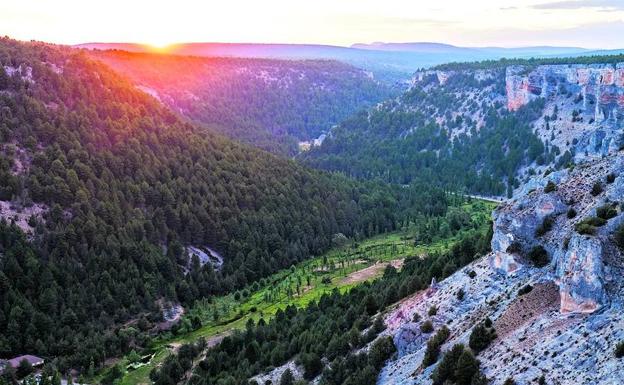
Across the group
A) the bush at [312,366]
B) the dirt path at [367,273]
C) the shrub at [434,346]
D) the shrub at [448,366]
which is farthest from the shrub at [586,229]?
the dirt path at [367,273]

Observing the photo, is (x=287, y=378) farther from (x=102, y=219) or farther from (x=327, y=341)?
(x=102, y=219)

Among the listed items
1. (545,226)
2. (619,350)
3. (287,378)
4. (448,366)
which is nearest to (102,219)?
(287,378)

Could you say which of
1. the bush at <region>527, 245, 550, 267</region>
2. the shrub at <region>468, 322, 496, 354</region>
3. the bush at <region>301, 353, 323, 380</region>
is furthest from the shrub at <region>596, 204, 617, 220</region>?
the bush at <region>301, 353, 323, 380</region>

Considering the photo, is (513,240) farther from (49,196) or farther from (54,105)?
(54,105)

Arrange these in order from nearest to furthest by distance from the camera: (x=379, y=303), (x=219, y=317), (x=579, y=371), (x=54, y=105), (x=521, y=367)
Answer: (x=579, y=371)
(x=521, y=367)
(x=379, y=303)
(x=219, y=317)
(x=54, y=105)

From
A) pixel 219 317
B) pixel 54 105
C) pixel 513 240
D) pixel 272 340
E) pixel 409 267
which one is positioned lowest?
pixel 219 317

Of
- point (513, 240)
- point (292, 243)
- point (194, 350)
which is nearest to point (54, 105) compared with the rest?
point (292, 243)
